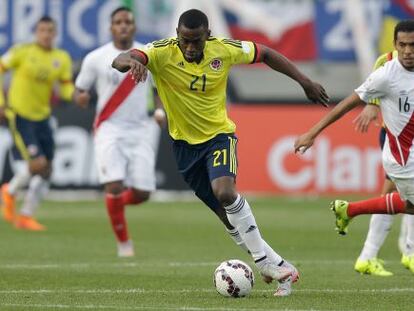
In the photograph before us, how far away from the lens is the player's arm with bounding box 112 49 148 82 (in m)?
9.78

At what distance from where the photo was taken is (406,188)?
11.1 meters

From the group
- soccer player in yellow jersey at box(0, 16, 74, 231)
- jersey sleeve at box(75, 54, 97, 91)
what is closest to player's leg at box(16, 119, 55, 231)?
soccer player in yellow jersey at box(0, 16, 74, 231)

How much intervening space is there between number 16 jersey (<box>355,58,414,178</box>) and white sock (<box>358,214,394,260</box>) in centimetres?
147

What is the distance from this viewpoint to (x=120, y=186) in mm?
14445

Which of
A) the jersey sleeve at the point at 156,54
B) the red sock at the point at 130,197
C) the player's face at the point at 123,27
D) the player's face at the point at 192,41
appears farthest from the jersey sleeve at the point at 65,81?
the player's face at the point at 192,41

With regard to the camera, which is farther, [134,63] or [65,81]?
[65,81]

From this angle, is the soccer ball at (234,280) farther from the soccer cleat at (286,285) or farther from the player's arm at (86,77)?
the player's arm at (86,77)

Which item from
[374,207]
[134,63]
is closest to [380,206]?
[374,207]

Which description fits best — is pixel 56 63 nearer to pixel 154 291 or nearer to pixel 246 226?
pixel 154 291

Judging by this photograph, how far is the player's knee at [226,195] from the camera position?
10180 mm

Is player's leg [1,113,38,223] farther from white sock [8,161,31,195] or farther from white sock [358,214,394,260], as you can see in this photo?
white sock [358,214,394,260]

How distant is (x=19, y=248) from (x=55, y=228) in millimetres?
3368

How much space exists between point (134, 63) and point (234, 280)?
1923 mm

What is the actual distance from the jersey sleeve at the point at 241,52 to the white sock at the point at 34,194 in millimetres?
8593
